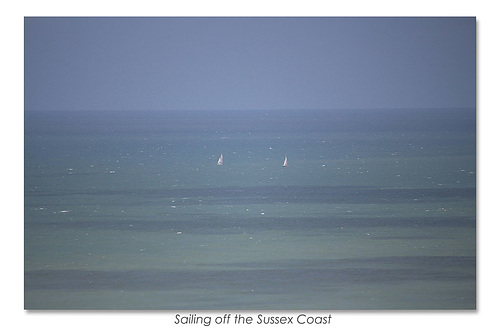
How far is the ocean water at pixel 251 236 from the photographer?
10781mm

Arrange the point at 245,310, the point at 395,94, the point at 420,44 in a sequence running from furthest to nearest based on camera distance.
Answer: the point at 395,94 < the point at 420,44 < the point at 245,310

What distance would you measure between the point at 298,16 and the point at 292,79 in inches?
47.7

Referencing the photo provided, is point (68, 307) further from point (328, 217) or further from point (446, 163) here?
point (446, 163)

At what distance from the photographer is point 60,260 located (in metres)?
11.1

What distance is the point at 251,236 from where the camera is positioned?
1167 cm

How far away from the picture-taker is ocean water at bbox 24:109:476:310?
10.8 meters

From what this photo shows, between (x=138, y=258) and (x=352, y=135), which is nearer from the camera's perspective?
(x=138, y=258)

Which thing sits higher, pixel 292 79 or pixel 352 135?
pixel 352 135

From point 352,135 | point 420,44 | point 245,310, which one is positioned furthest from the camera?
point 352,135

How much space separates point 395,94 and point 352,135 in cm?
1206

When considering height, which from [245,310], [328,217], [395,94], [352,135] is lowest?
[245,310]

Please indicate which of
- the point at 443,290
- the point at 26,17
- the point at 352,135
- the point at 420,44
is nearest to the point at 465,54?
the point at 420,44

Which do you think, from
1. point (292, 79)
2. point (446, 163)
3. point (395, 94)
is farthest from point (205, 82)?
point (446, 163)

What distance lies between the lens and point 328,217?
12820mm
